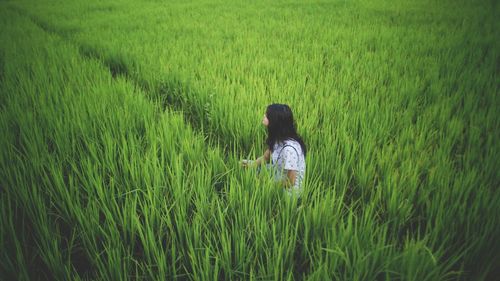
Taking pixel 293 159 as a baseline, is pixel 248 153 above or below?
below

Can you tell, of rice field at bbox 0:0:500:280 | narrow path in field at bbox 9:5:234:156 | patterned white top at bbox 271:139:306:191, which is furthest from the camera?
narrow path in field at bbox 9:5:234:156

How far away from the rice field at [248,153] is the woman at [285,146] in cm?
7

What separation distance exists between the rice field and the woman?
0.07 meters

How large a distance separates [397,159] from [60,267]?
1.54m

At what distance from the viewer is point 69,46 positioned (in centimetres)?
372

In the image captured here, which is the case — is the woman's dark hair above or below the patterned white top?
above

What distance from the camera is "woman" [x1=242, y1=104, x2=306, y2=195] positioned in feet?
4.18

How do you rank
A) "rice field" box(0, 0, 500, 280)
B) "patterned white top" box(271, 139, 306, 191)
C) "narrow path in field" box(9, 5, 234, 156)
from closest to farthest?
1. "rice field" box(0, 0, 500, 280)
2. "patterned white top" box(271, 139, 306, 191)
3. "narrow path in field" box(9, 5, 234, 156)

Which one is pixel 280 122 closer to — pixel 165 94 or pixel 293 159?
pixel 293 159

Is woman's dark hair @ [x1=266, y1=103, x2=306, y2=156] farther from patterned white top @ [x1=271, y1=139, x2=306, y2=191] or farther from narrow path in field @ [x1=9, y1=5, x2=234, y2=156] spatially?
narrow path in field @ [x1=9, y1=5, x2=234, y2=156]

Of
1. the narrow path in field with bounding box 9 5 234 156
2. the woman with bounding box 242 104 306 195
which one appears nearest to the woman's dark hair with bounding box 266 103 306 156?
the woman with bounding box 242 104 306 195

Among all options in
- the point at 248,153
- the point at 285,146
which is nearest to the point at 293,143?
the point at 285,146

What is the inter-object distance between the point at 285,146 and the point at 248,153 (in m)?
0.44

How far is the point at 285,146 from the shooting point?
1.29m
